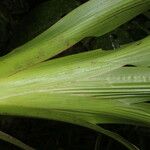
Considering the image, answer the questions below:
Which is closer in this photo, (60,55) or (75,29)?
(75,29)

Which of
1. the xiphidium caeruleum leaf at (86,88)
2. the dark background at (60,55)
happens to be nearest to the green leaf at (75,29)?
the xiphidium caeruleum leaf at (86,88)

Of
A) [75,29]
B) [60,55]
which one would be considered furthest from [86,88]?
[60,55]

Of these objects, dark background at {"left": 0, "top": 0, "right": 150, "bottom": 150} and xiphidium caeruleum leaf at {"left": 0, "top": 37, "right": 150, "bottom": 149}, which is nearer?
xiphidium caeruleum leaf at {"left": 0, "top": 37, "right": 150, "bottom": 149}

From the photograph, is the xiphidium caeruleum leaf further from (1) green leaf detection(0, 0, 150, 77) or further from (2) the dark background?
(2) the dark background

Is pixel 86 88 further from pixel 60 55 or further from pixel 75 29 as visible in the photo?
pixel 60 55

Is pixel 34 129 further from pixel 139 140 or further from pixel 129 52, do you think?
pixel 129 52

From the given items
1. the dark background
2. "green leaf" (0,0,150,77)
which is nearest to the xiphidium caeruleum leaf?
"green leaf" (0,0,150,77)

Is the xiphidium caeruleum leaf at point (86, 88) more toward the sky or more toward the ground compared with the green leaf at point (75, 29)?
more toward the ground

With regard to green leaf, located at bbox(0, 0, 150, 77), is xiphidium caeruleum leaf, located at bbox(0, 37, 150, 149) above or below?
below

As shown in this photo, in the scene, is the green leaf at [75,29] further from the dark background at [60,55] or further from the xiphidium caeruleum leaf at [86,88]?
the dark background at [60,55]
